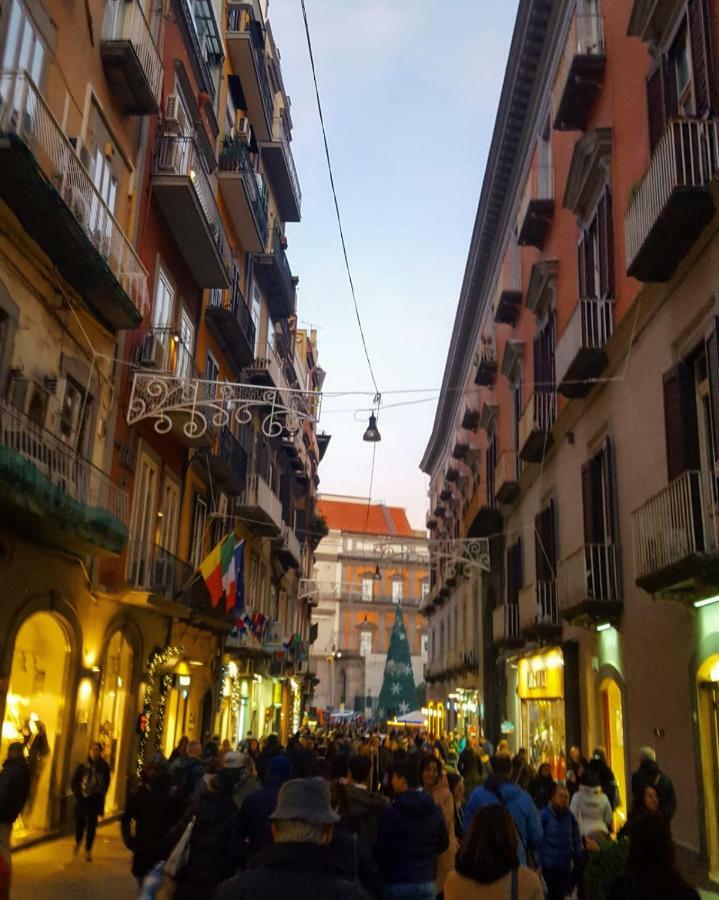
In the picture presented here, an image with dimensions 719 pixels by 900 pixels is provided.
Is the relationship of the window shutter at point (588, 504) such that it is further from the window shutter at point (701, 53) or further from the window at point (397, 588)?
the window at point (397, 588)

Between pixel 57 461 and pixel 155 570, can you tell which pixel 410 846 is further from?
pixel 155 570

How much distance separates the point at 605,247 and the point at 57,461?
10083 mm

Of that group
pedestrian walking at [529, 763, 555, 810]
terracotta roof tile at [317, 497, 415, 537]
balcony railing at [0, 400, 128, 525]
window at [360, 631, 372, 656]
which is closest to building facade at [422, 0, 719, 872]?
pedestrian walking at [529, 763, 555, 810]

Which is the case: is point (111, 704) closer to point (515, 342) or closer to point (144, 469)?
point (144, 469)

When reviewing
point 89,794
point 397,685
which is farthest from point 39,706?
point 397,685

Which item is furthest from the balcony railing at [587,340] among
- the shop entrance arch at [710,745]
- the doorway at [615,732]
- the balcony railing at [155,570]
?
the balcony railing at [155,570]

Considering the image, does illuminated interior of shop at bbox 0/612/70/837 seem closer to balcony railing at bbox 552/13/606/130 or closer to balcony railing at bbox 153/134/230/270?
balcony railing at bbox 153/134/230/270

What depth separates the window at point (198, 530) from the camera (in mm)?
22531

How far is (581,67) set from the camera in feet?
56.1

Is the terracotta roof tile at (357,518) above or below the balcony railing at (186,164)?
above

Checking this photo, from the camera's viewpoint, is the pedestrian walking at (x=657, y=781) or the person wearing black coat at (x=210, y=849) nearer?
the person wearing black coat at (x=210, y=849)

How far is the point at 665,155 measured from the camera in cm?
1167

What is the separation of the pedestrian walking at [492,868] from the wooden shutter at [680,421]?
8765 mm

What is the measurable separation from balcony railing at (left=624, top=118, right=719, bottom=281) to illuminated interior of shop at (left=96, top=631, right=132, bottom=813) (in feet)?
36.4
